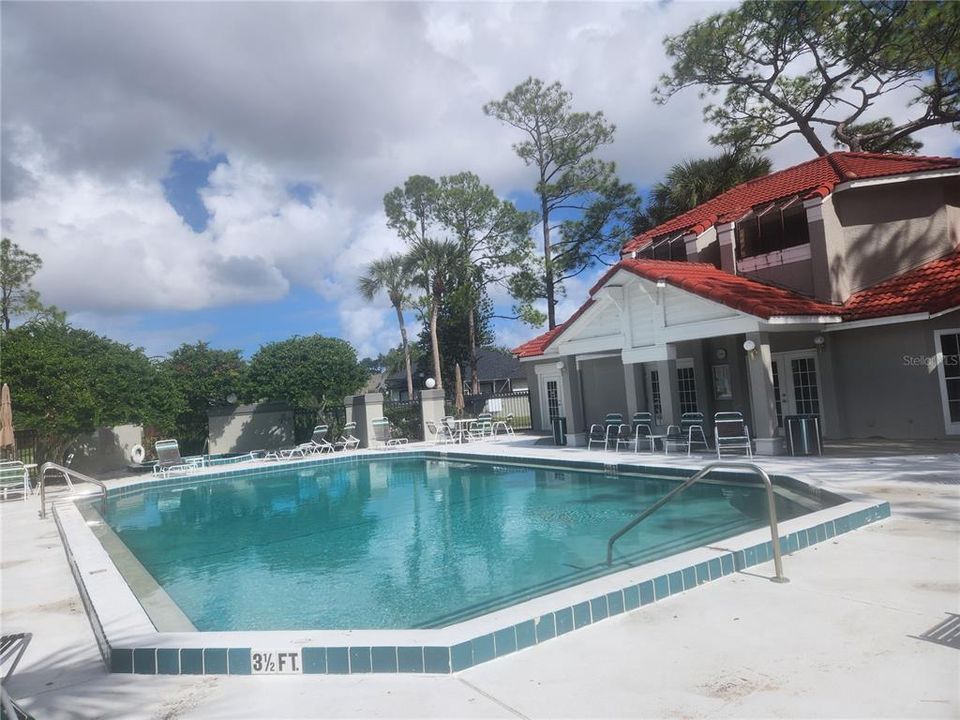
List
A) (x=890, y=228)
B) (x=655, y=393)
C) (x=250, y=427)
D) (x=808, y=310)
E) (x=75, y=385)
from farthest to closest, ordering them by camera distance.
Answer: (x=250, y=427) → (x=655, y=393) → (x=75, y=385) → (x=890, y=228) → (x=808, y=310)

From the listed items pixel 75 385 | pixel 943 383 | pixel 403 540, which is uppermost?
pixel 75 385

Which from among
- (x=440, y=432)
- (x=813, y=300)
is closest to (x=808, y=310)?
(x=813, y=300)

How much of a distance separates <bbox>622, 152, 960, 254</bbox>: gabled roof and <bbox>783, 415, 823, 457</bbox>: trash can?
606 centimetres

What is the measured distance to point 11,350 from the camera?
16.9m

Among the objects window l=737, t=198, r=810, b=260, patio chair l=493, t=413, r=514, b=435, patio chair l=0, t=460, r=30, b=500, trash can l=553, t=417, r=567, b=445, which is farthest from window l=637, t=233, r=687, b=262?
patio chair l=0, t=460, r=30, b=500

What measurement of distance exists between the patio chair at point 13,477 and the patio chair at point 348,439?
9943 mm

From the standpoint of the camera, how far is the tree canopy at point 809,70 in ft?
64.6

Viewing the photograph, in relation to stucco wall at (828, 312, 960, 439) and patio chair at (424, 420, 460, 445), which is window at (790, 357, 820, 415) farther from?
patio chair at (424, 420, 460, 445)

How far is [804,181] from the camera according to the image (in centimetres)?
1741

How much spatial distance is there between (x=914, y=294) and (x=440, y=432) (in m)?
17.1

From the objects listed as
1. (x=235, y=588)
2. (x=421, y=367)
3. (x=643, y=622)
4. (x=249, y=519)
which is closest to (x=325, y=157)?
(x=249, y=519)

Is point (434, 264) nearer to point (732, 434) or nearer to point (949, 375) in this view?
point (732, 434)

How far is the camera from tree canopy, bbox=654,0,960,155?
19688 millimetres

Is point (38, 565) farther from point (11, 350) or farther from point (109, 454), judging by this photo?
point (109, 454)
